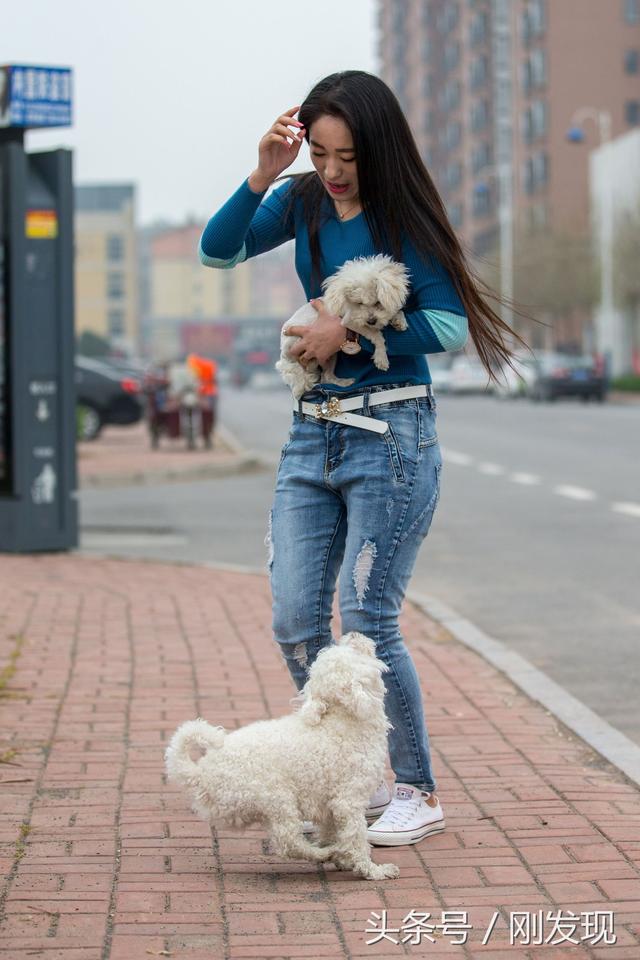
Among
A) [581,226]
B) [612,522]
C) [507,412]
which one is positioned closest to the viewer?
→ [612,522]

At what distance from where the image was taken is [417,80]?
13238cm

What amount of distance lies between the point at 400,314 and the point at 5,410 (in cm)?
784

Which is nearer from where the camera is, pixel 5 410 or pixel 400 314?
pixel 400 314

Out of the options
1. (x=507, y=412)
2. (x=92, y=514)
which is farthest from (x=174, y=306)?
(x=92, y=514)

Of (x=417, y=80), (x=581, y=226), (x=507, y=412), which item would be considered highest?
(x=417, y=80)

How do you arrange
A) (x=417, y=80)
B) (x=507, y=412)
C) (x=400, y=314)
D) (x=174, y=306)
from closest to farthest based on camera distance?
(x=400, y=314) < (x=507, y=412) < (x=417, y=80) < (x=174, y=306)

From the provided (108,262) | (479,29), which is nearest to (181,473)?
(479,29)

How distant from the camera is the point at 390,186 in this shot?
4.08 metres

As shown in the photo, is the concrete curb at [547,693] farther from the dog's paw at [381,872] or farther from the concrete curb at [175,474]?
the concrete curb at [175,474]

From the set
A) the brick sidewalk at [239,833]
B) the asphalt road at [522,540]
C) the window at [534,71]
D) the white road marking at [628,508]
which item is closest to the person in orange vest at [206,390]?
the asphalt road at [522,540]

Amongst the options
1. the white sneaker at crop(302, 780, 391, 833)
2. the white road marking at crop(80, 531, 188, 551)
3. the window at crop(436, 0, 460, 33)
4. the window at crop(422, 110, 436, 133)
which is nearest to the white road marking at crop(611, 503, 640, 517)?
the white road marking at crop(80, 531, 188, 551)

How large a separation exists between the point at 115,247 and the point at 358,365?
152 meters

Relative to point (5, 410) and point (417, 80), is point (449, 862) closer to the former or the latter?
point (5, 410)

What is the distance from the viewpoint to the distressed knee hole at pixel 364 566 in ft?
13.6
